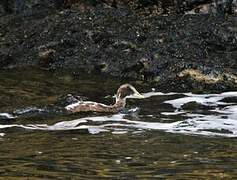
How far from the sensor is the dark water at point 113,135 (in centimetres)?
847

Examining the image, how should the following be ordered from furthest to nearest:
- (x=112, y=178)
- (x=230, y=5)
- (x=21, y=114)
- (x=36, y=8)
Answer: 1. (x=36, y=8)
2. (x=230, y=5)
3. (x=21, y=114)
4. (x=112, y=178)

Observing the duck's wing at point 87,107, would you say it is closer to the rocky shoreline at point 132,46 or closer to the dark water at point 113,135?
the dark water at point 113,135

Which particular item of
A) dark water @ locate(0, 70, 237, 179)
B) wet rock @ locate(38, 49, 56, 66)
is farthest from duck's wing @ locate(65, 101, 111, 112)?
wet rock @ locate(38, 49, 56, 66)

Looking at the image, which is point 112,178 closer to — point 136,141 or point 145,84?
point 136,141

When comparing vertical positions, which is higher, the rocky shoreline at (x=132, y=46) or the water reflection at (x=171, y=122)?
the rocky shoreline at (x=132, y=46)

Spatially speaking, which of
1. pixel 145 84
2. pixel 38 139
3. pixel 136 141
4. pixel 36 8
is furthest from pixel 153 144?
pixel 36 8

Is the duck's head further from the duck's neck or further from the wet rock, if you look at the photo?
the wet rock

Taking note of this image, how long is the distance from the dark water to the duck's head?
218 mm

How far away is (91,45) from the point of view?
18.4 meters

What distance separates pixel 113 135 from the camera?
10891 mm

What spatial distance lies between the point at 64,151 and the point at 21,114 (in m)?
3.31

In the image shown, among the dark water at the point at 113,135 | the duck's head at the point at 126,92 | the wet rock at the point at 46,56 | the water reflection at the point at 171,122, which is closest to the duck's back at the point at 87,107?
the dark water at the point at 113,135

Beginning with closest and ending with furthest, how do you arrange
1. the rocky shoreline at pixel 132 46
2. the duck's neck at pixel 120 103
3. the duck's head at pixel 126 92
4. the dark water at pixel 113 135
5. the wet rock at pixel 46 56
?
the dark water at pixel 113 135 < the duck's neck at pixel 120 103 < the duck's head at pixel 126 92 < the rocky shoreline at pixel 132 46 < the wet rock at pixel 46 56

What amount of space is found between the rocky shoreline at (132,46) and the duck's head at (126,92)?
1221 millimetres
